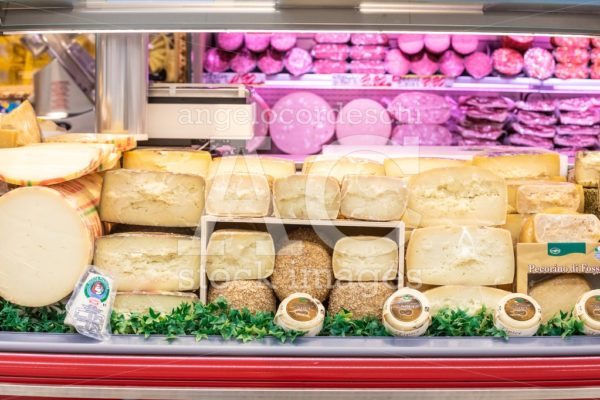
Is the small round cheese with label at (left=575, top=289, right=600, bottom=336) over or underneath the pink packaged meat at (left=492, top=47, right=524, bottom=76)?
underneath

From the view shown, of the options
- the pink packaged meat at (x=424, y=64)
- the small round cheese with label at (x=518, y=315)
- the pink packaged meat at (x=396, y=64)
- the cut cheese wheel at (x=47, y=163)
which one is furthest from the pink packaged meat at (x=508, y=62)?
the cut cheese wheel at (x=47, y=163)

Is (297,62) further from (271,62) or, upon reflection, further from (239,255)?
(239,255)

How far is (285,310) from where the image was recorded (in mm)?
2242

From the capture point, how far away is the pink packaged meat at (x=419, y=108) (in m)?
5.44

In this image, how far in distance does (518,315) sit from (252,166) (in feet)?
3.94

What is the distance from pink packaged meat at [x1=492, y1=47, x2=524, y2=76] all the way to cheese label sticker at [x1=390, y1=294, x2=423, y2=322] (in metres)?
3.71

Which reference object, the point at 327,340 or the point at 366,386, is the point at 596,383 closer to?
the point at 366,386

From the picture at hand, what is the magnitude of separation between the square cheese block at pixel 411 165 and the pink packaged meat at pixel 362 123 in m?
2.58

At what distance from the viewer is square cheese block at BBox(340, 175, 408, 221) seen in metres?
2.38

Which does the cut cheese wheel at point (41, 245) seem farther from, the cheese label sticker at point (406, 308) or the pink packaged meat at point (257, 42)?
the pink packaged meat at point (257, 42)

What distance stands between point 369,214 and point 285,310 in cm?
49

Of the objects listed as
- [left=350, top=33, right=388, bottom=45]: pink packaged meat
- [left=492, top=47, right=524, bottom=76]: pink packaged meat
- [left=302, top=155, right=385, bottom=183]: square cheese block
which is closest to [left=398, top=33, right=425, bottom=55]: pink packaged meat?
[left=350, top=33, right=388, bottom=45]: pink packaged meat

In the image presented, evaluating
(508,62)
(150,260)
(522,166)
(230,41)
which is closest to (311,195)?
(150,260)

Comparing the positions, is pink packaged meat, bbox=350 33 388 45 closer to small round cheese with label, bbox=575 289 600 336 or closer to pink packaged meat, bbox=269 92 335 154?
pink packaged meat, bbox=269 92 335 154
